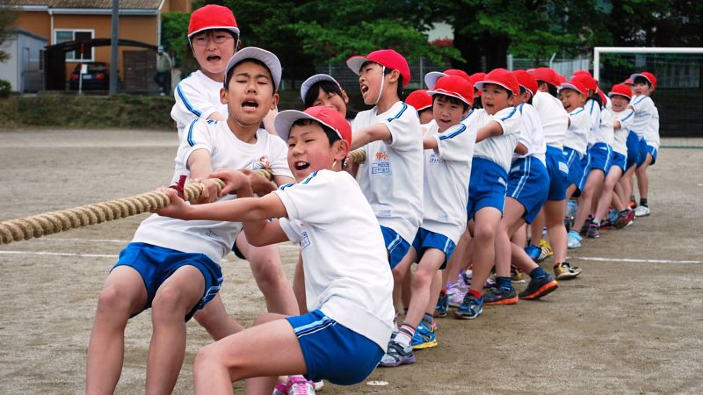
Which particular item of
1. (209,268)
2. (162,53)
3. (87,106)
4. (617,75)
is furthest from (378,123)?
(162,53)

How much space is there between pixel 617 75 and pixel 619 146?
55.6 feet

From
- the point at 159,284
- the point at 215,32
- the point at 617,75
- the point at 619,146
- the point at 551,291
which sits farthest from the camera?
the point at 617,75

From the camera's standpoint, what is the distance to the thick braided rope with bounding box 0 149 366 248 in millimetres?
3365

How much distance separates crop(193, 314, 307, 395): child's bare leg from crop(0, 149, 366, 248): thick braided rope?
582 millimetres

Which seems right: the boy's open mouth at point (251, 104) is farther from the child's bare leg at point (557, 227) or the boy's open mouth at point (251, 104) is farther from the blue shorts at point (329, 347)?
the child's bare leg at point (557, 227)

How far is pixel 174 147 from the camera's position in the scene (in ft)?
84.2

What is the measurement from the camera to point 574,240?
1117cm

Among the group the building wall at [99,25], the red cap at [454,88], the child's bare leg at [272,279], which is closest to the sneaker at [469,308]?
the red cap at [454,88]

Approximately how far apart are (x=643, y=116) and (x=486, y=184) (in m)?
7.13

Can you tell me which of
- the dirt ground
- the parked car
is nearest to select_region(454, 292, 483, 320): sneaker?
the dirt ground

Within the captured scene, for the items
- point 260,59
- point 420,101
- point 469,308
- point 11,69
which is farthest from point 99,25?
point 260,59

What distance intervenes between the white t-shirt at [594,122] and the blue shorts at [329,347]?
7.79 metres

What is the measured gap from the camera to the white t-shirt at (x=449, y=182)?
6715 millimetres

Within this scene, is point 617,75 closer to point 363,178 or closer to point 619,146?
point 619,146
